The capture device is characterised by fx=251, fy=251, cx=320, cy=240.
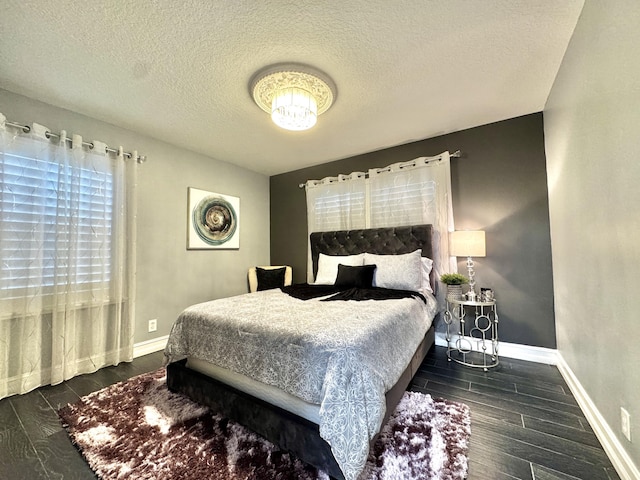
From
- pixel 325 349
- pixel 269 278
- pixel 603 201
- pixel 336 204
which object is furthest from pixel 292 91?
pixel 269 278

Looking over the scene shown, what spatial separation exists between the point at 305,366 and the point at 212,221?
9.59ft

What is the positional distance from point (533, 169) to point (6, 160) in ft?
15.8

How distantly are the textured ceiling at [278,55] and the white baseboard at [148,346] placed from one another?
2.47 meters

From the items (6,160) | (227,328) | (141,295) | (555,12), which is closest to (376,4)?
(555,12)

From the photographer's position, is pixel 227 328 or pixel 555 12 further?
pixel 227 328

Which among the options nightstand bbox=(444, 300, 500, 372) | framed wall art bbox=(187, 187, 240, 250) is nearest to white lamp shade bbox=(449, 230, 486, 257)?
nightstand bbox=(444, 300, 500, 372)

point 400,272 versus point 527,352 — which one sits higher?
point 400,272

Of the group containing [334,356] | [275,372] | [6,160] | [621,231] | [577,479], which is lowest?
[577,479]

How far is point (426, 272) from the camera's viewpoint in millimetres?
2924

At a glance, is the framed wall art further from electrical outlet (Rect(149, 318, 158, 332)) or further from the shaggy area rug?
the shaggy area rug

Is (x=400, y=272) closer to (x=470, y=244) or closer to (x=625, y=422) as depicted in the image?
(x=470, y=244)

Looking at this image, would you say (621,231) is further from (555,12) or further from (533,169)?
(533,169)

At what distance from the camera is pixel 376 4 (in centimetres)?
145

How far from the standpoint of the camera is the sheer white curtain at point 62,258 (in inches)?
82.2
